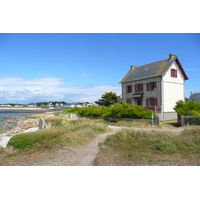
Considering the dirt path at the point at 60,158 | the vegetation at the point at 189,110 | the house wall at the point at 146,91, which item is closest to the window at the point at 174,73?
the house wall at the point at 146,91

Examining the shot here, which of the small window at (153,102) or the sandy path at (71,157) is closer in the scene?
the sandy path at (71,157)

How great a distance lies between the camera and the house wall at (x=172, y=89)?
77.3ft

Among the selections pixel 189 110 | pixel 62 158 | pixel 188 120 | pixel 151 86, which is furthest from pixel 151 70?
pixel 62 158

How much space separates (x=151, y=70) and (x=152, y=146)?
1838cm

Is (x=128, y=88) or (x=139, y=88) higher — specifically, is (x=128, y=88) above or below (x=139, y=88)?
above

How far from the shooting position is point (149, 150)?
9.06 meters

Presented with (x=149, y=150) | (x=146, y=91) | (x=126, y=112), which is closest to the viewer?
(x=149, y=150)

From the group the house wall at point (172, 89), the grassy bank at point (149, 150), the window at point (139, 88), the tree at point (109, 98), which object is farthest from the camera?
the tree at point (109, 98)

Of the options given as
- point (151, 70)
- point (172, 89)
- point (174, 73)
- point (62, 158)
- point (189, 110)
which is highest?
point (151, 70)

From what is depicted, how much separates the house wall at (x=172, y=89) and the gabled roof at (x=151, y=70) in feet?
2.19

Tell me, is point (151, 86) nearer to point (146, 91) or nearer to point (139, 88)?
point (146, 91)

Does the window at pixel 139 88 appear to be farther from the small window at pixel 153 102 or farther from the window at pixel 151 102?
the small window at pixel 153 102

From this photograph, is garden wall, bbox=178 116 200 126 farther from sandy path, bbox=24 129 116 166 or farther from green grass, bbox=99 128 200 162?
sandy path, bbox=24 129 116 166

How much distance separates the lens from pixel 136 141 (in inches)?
434
